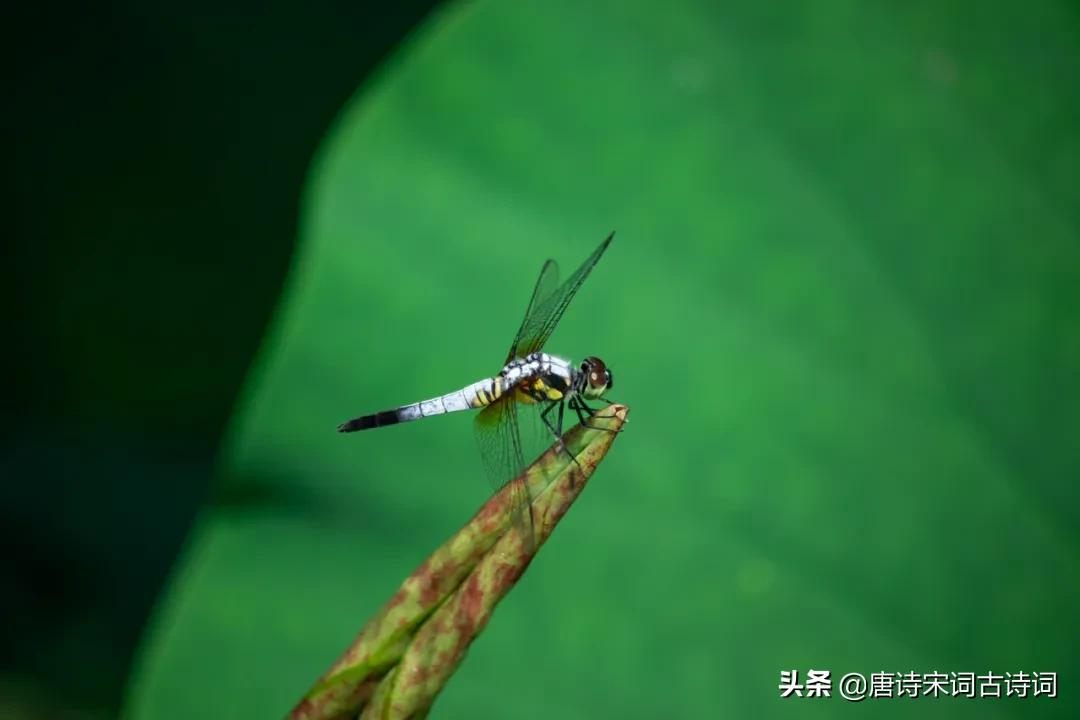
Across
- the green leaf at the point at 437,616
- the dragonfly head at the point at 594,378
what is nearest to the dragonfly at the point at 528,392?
the dragonfly head at the point at 594,378

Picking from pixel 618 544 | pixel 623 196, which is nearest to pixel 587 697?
pixel 618 544

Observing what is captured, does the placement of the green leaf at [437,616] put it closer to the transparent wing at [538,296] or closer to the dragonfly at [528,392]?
the dragonfly at [528,392]

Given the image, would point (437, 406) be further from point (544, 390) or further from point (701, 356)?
point (701, 356)

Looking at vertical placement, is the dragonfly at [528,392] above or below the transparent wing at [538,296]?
below

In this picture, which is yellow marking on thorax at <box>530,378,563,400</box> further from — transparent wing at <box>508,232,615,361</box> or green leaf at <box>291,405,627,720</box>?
green leaf at <box>291,405,627,720</box>

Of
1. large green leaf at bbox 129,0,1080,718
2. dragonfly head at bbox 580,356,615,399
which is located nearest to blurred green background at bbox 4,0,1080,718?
large green leaf at bbox 129,0,1080,718

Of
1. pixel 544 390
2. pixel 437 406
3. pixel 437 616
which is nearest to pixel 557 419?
pixel 544 390
